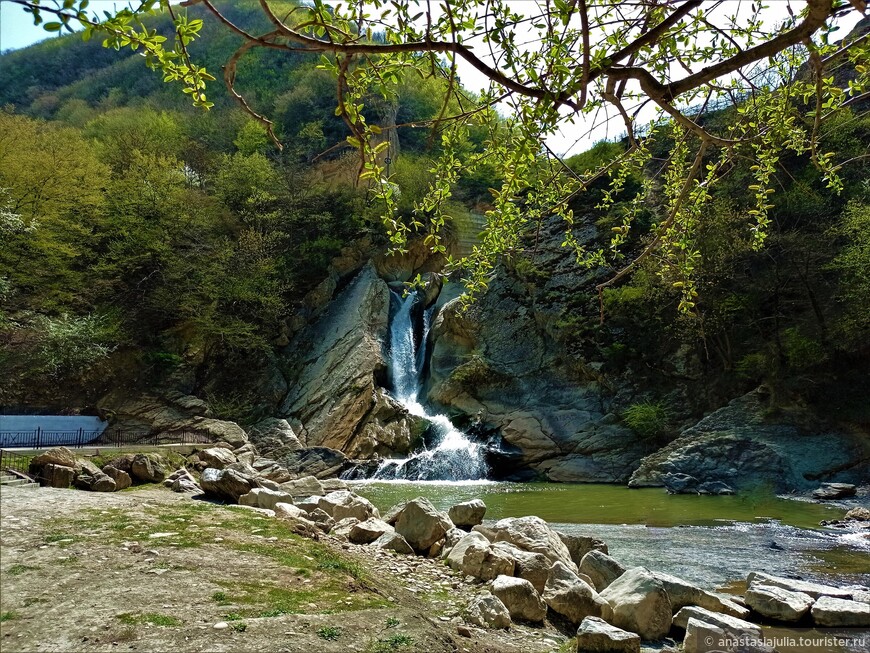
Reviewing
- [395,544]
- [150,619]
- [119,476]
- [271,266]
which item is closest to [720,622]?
[395,544]

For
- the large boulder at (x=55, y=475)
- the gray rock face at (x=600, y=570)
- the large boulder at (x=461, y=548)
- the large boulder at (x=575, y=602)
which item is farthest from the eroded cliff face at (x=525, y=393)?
the large boulder at (x=575, y=602)

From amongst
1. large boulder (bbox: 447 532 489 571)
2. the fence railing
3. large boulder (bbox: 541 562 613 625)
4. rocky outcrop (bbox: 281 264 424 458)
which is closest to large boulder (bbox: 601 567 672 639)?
large boulder (bbox: 541 562 613 625)

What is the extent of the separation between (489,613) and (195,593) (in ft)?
8.23

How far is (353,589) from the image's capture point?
16.0 ft

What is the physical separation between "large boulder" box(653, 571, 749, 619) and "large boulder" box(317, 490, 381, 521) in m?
5.42

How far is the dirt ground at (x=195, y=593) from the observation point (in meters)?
2.92

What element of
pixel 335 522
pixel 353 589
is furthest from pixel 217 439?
pixel 353 589

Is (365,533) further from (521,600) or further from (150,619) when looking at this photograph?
(150,619)

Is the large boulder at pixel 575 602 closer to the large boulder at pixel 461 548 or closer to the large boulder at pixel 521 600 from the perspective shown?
the large boulder at pixel 521 600

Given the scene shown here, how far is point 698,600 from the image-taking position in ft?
18.9

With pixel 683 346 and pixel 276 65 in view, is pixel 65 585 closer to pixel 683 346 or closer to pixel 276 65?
pixel 683 346

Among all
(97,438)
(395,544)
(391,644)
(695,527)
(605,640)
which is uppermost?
(391,644)

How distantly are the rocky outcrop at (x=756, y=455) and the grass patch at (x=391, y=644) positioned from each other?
15255 millimetres

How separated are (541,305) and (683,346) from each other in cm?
674
